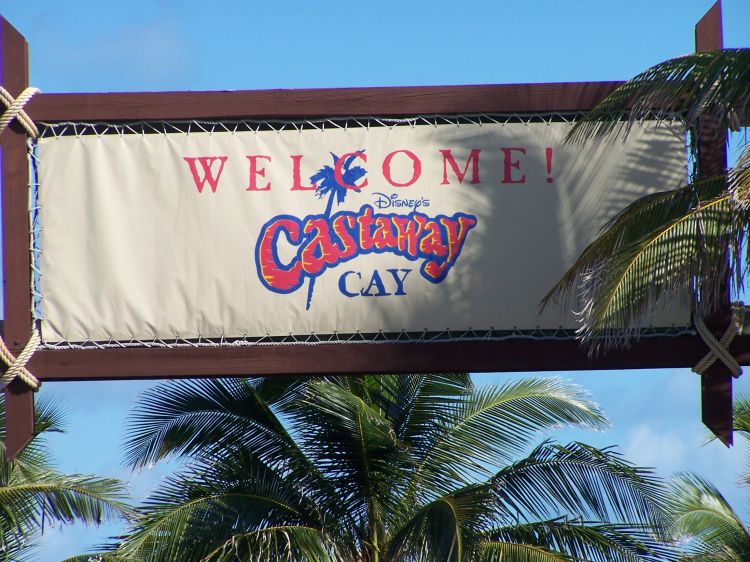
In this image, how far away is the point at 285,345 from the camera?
31.7ft

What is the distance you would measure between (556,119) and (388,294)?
1.80m

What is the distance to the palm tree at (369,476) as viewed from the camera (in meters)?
12.3

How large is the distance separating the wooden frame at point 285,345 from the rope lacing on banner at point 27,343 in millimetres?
65

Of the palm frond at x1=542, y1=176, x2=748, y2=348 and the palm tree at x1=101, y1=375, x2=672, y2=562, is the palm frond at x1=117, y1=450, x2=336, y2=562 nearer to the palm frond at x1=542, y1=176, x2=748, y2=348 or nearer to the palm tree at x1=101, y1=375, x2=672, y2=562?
the palm tree at x1=101, y1=375, x2=672, y2=562

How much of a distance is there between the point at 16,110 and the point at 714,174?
16.6 feet

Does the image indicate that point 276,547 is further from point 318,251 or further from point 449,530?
point 318,251

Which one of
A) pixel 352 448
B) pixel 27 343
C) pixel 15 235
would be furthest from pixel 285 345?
pixel 352 448

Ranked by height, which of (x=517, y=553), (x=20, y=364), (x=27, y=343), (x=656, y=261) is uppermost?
(x=656, y=261)

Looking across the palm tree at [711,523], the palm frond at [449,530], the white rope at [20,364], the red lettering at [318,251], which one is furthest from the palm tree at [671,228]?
the palm tree at [711,523]

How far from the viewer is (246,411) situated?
14227mm

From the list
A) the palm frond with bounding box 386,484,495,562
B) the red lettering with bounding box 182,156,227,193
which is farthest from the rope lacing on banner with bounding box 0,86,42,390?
the palm frond with bounding box 386,484,495,562

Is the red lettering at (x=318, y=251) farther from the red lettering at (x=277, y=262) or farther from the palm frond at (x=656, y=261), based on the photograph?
the palm frond at (x=656, y=261)

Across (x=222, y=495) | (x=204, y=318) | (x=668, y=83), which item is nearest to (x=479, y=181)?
(x=668, y=83)

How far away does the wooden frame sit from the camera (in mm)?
9586
